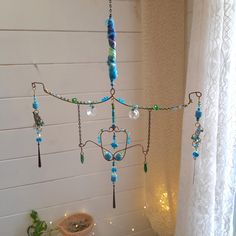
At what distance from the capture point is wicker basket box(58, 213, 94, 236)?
1121 mm

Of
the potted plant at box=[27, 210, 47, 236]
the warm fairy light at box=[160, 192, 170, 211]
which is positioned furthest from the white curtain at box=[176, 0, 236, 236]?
the potted plant at box=[27, 210, 47, 236]

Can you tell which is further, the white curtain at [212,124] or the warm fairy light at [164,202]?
the warm fairy light at [164,202]

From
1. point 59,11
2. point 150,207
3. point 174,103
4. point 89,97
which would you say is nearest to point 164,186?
point 150,207

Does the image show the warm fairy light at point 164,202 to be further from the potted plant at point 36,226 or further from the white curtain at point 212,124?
the potted plant at point 36,226

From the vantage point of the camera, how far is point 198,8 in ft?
2.62

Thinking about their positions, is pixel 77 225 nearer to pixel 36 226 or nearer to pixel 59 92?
pixel 36 226

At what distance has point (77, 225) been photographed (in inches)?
46.7

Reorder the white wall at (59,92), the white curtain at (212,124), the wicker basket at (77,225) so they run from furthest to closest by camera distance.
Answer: the wicker basket at (77,225), the white wall at (59,92), the white curtain at (212,124)

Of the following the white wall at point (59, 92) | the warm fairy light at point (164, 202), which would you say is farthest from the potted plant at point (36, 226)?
the warm fairy light at point (164, 202)

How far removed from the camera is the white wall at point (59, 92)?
3.19ft

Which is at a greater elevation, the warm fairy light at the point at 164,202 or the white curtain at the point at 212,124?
the white curtain at the point at 212,124

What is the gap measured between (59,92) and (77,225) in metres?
0.61

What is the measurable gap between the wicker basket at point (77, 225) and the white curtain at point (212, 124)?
0.42 metres

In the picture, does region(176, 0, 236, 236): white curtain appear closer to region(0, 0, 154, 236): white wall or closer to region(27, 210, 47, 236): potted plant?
region(0, 0, 154, 236): white wall
